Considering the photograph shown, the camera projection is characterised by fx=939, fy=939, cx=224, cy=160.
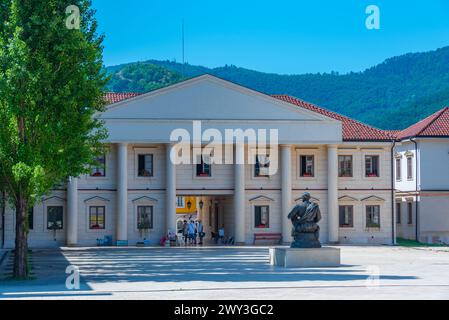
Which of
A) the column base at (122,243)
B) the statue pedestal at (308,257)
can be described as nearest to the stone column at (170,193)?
the column base at (122,243)

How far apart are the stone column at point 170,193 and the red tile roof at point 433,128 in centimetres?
1773

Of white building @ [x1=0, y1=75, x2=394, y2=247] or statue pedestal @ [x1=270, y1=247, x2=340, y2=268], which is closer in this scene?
statue pedestal @ [x1=270, y1=247, x2=340, y2=268]

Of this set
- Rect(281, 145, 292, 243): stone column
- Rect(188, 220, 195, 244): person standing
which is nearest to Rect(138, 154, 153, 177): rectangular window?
Rect(188, 220, 195, 244): person standing

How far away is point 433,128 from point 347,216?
10183 millimetres

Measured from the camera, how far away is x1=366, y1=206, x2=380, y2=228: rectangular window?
60.2m

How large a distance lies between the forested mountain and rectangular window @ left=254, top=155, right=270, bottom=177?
8668 centimetres

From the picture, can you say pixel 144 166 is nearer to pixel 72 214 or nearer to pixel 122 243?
pixel 122 243

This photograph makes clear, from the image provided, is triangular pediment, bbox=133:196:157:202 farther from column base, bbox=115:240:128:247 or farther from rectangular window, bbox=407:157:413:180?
rectangular window, bbox=407:157:413:180

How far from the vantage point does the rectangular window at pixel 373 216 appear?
60.2 m

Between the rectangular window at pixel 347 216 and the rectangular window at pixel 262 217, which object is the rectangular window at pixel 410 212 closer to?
the rectangular window at pixel 347 216

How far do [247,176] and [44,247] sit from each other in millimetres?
13298

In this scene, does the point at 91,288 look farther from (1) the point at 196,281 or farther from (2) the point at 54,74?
(2) the point at 54,74

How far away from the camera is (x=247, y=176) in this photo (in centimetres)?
5922
